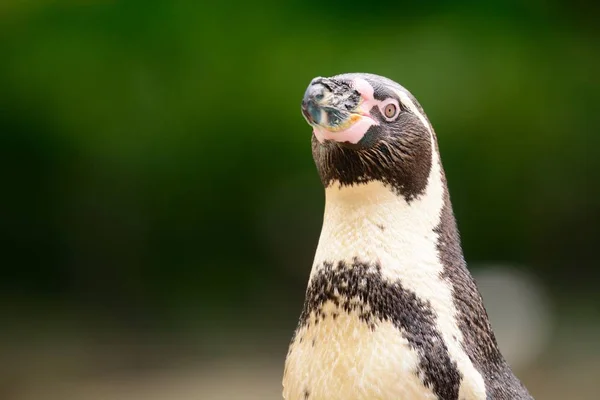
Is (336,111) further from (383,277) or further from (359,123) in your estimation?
(383,277)

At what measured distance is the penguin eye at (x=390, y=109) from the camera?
70cm

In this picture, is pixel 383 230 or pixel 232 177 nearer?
pixel 383 230

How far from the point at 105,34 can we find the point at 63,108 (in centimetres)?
21

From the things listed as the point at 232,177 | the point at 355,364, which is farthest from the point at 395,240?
the point at 232,177

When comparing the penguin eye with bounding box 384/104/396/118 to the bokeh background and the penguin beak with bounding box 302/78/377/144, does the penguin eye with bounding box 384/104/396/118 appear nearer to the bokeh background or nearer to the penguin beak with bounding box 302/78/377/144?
the penguin beak with bounding box 302/78/377/144

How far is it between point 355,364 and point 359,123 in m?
0.20

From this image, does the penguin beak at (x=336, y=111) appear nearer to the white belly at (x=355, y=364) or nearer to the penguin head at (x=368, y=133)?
the penguin head at (x=368, y=133)

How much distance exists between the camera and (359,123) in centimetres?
68

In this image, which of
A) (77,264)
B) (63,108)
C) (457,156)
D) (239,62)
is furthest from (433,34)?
(77,264)

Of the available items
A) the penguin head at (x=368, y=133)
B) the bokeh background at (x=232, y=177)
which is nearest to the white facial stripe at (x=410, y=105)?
the penguin head at (x=368, y=133)

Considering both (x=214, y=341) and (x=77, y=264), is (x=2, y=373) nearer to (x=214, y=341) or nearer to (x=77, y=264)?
(x=77, y=264)

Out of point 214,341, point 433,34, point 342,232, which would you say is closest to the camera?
point 342,232

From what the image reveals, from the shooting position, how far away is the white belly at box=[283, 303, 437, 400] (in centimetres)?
67

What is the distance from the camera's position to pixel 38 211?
2.15m
